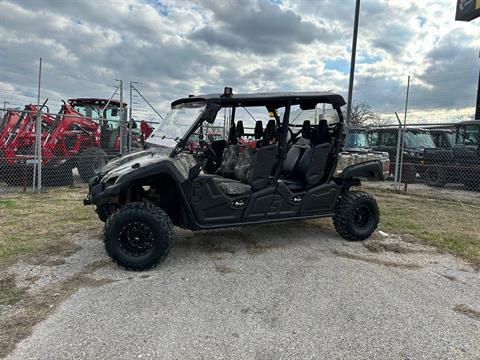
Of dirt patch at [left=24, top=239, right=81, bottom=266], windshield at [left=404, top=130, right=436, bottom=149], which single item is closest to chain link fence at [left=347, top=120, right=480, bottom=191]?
windshield at [left=404, top=130, right=436, bottom=149]

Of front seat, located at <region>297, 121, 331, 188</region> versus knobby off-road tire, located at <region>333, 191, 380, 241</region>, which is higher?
front seat, located at <region>297, 121, 331, 188</region>

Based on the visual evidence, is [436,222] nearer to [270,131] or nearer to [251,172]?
[270,131]

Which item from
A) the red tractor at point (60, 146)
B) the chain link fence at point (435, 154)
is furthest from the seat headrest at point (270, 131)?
the chain link fence at point (435, 154)

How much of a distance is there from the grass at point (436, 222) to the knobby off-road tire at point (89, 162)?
762 centimetres

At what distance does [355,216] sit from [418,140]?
29.6 feet

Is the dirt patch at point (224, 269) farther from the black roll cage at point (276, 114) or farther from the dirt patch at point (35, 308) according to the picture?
the black roll cage at point (276, 114)

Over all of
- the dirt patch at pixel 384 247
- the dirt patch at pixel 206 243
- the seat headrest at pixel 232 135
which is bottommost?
the dirt patch at pixel 206 243

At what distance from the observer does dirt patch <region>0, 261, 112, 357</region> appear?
278 centimetres

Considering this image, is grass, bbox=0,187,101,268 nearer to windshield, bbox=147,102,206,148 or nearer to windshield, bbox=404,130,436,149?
windshield, bbox=147,102,206,148

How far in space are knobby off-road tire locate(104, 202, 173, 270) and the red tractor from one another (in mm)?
4566

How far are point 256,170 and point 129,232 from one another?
1694mm

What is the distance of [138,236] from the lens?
4.15 meters

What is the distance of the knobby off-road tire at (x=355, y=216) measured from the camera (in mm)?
5406

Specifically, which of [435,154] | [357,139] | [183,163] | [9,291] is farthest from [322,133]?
[357,139]
